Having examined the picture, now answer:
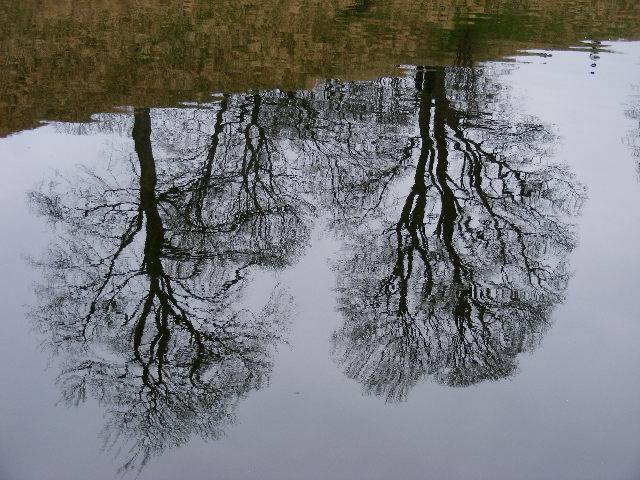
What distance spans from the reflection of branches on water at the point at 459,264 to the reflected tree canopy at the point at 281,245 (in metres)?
0.02

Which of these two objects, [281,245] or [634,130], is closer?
[281,245]

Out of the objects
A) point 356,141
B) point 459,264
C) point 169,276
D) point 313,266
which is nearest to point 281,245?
point 313,266

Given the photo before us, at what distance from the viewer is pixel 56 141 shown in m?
9.72

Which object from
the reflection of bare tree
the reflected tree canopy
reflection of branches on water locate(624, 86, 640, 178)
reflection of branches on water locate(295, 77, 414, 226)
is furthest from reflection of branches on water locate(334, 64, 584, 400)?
reflection of branches on water locate(624, 86, 640, 178)

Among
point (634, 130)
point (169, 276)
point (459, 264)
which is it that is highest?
point (634, 130)

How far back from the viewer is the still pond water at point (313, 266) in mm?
5008

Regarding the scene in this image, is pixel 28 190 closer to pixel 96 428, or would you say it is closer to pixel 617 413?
pixel 96 428

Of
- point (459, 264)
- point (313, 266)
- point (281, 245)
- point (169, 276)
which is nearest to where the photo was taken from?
point (169, 276)

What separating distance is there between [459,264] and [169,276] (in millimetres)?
3070

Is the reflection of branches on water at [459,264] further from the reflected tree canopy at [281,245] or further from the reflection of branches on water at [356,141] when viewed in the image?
the reflection of branches on water at [356,141]

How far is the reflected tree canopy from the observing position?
225 inches

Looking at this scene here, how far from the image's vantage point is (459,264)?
7359 mm

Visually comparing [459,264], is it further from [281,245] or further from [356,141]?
[356,141]

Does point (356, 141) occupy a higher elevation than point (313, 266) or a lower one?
higher
